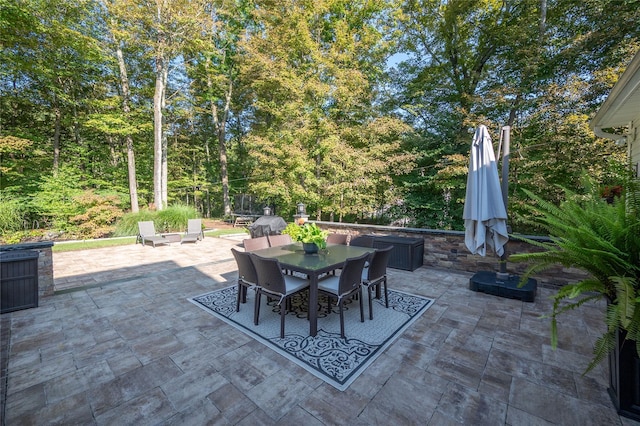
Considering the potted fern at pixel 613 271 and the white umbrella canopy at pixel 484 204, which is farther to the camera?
the white umbrella canopy at pixel 484 204

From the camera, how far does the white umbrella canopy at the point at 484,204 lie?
3775mm

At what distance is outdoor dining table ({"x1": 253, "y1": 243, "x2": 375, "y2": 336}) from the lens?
9.32 ft

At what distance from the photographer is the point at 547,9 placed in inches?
317

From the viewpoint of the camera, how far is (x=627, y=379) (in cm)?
176

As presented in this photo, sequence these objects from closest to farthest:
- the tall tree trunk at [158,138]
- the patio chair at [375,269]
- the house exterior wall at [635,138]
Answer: the patio chair at [375,269]
the house exterior wall at [635,138]
the tall tree trunk at [158,138]

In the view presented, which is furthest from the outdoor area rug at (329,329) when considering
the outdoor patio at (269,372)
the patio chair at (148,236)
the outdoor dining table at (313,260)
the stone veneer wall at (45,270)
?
the patio chair at (148,236)

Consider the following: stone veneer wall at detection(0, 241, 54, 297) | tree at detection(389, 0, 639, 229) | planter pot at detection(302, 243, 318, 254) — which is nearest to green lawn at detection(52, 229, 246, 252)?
stone veneer wall at detection(0, 241, 54, 297)

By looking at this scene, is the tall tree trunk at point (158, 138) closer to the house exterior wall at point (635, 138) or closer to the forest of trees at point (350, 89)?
the forest of trees at point (350, 89)

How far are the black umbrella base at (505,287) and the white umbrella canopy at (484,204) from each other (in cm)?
49

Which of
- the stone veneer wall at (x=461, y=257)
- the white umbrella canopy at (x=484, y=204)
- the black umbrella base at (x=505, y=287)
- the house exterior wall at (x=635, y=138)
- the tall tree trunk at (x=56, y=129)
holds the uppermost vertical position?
the tall tree trunk at (x=56, y=129)

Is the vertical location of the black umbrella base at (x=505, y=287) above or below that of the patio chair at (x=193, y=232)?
below

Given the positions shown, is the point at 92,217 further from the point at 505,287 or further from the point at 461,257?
the point at 505,287

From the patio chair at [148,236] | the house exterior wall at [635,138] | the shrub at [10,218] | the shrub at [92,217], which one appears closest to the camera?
the house exterior wall at [635,138]

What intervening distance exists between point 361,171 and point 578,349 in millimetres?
7388
